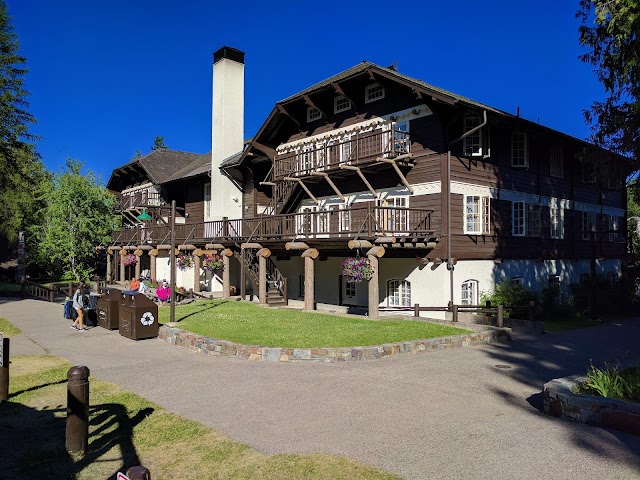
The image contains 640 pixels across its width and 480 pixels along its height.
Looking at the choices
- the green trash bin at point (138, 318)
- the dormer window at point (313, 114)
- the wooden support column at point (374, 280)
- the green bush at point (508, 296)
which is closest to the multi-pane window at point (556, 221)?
the green bush at point (508, 296)

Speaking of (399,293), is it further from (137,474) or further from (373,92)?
(137,474)

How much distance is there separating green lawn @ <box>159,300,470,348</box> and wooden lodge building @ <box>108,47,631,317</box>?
1.96 m

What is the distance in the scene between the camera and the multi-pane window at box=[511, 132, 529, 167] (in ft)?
72.9

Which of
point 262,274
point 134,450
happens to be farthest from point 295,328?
point 134,450

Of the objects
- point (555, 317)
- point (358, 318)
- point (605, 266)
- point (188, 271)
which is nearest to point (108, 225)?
point (188, 271)

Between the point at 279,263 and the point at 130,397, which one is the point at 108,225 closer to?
the point at 279,263

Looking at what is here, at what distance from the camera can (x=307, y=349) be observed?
11945 millimetres

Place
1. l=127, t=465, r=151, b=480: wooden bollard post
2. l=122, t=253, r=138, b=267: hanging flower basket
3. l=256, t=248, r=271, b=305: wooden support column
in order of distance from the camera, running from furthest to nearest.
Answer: l=122, t=253, r=138, b=267: hanging flower basket
l=256, t=248, r=271, b=305: wooden support column
l=127, t=465, r=151, b=480: wooden bollard post

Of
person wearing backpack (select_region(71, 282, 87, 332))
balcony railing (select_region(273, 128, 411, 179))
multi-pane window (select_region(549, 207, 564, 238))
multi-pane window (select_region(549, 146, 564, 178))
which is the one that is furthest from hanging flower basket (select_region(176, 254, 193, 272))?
multi-pane window (select_region(549, 146, 564, 178))

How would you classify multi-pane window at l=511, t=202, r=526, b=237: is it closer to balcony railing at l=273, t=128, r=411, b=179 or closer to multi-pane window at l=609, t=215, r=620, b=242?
balcony railing at l=273, t=128, r=411, b=179

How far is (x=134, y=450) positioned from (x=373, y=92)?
1927 centimetres

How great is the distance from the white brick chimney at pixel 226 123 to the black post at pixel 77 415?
2352 centimetres

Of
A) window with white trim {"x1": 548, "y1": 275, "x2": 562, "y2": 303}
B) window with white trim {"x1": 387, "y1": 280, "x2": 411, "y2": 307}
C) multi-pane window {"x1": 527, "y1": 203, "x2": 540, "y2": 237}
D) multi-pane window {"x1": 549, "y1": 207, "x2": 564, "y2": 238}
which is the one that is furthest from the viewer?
multi-pane window {"x1": 549, "y1": 207, "x2": 564, "y2": 238}

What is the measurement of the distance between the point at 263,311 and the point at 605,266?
66.9 feet
